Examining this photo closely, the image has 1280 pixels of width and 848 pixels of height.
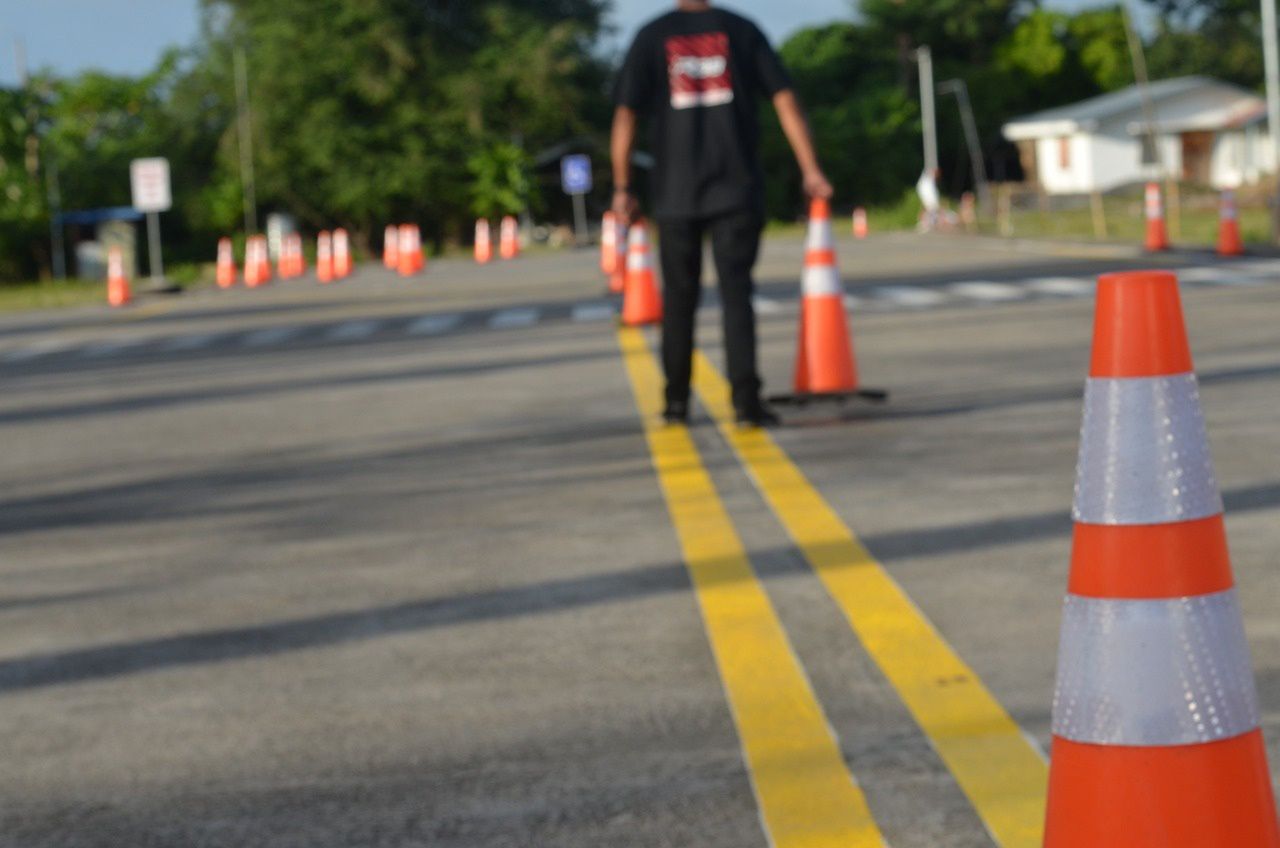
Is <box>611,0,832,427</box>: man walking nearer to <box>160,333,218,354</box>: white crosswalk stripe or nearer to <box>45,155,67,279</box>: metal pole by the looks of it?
<box>160,333,218,354</box>: white crosswalk stripe

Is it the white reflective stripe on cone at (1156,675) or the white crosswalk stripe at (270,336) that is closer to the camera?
the white reflective stripe on cone at (1156,675)

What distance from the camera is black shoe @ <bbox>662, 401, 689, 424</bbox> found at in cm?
1139

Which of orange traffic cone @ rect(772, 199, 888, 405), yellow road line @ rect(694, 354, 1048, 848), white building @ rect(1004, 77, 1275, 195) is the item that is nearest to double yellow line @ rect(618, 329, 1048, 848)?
yellow road line @ rect(694, 354, 1048, 848)

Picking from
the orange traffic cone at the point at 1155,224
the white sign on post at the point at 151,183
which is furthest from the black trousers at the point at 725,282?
the white sign on post at the point at 151,183

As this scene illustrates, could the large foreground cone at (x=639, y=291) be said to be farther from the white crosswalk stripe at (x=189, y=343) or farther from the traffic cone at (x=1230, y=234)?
the traffic cone at (x=1230, y=234)

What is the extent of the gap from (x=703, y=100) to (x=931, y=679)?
5.82 meters

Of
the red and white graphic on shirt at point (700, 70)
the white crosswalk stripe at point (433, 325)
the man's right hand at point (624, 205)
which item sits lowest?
the white crosswalk stripe at point (433, 325)

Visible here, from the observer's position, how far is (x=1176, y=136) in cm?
9250

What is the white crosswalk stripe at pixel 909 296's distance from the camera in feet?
72.5

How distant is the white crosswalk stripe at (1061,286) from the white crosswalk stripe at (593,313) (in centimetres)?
368

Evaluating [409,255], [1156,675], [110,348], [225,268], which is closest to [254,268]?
[225,268]

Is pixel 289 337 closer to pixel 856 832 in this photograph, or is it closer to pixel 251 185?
pixel 856 832

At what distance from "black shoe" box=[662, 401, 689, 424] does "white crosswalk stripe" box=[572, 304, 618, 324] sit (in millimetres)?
10087

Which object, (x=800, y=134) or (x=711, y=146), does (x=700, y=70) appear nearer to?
(x=711, y=146)
